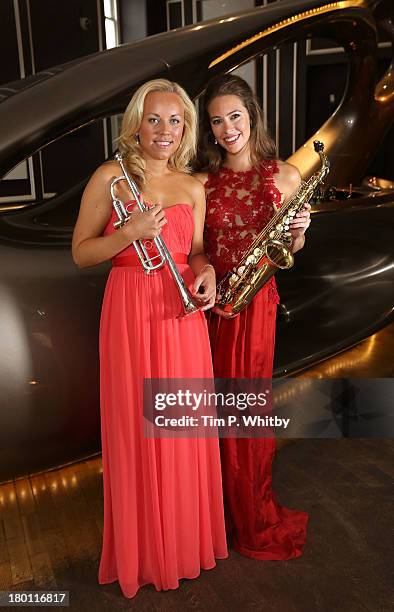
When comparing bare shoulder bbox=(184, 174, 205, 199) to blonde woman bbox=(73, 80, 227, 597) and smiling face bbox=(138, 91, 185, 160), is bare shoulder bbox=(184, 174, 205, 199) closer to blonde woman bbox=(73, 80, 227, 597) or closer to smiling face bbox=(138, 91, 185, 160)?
blonde woman bbox=(73, 80, 227, 597)

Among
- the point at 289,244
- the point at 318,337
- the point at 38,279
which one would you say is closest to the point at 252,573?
the point at 289,244

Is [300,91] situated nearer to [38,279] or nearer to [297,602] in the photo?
[38,279]

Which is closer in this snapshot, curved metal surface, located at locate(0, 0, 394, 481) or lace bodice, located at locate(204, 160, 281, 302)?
lace bodice, located at locate(204, 160, 281, 302)

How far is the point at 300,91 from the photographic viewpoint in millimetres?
9477

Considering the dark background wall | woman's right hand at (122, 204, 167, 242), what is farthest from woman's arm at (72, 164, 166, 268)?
the dark background wall

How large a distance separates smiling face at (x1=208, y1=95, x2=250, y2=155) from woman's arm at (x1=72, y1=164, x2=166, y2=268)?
37 centimetres

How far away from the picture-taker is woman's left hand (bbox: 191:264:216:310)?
1688 millimetres

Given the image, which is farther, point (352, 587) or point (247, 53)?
point (247, 53)

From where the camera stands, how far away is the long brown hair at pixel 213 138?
1.79m

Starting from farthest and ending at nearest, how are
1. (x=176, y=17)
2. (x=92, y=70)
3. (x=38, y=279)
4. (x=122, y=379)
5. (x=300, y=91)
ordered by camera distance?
(x=176, y=17) < (x=300, y=91) < (x=38, y=279) < (x=92, y=70) < (x=122, y=379)

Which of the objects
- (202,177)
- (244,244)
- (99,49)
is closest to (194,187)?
(202,177)

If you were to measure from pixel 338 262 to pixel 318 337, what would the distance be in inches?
15.7

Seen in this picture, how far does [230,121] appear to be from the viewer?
1795 millimetres

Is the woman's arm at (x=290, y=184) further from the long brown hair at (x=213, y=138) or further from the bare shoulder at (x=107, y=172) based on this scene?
the bare shoulder at (x=107, y=172)
